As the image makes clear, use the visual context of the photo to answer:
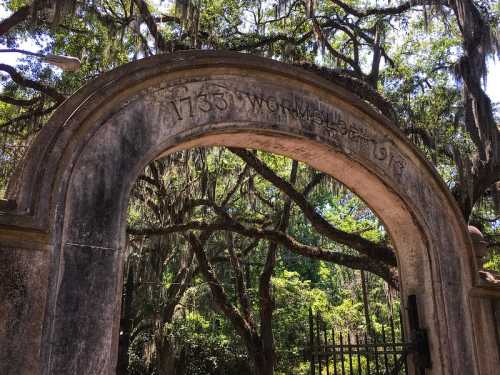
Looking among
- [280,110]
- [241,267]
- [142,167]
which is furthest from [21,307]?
[241,267]

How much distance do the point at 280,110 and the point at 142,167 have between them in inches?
57.1

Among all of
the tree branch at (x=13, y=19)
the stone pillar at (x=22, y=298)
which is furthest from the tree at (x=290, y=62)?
the stone pillar at (x=22, y=298)

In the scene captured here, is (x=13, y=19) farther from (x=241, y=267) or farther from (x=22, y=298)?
(x=241, y=267)

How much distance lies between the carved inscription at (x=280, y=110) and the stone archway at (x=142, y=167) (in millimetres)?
11

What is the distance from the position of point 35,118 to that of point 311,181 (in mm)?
5696

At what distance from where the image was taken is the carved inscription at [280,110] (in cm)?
435

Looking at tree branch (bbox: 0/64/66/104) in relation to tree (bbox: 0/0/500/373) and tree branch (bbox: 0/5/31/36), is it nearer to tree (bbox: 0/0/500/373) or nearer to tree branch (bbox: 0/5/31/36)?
tree (bbox: 0/0/500/373)

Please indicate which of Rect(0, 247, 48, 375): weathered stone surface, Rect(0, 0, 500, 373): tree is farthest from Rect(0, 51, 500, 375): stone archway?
Rect(0, 0, 500, 373): tree

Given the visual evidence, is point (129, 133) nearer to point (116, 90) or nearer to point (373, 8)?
point (116, 90)

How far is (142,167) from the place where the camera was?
4.04m

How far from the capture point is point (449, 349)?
16.1 ft

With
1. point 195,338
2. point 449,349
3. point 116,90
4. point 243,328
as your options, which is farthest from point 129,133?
point 195,338

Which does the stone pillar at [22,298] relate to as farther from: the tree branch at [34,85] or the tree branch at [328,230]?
the tree branch at [34,85]

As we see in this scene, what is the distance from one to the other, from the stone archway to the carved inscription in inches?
0.4
